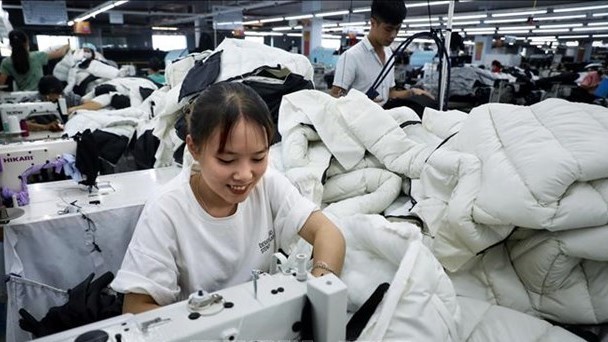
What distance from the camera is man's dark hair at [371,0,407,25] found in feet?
6.89

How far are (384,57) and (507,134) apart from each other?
135cm

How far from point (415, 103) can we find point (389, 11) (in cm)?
52

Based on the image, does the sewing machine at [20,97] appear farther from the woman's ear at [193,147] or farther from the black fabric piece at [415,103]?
the woman's ear at [193,147]

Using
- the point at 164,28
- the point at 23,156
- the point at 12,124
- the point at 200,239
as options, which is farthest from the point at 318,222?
the point at 164,28

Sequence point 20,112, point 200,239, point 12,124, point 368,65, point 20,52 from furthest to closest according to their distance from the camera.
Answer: point 20,52 < point 20,112 < point 12,124 < point 368,65 < point 200,239

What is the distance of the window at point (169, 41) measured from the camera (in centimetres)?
1639

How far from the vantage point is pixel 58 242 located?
1.53 metres

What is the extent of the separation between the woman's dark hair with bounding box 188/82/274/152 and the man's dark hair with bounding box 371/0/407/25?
1.46 metres

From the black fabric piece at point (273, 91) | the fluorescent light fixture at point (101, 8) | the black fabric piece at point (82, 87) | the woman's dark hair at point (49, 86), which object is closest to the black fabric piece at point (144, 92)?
the woman's dark hair at point (49, 86)

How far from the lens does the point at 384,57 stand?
2.48m

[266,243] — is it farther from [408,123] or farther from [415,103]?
[415,103]

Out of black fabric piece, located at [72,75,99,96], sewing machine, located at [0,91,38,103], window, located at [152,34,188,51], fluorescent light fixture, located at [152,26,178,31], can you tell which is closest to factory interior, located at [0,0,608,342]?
sewing machine, located at [0,91,38,103]

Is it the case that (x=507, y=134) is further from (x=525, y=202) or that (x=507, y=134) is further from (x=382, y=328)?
(x=382, y=328)

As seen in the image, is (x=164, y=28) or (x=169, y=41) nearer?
(x=164, y=28)
